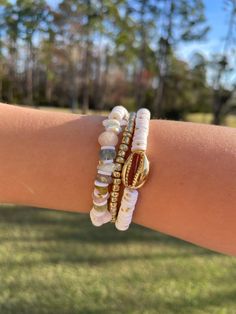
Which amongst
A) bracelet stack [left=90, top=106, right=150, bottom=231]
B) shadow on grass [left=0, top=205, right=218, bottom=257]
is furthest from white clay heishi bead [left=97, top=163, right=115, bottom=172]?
shadow on grass [left=0, top=205, right=218, bottom=257]

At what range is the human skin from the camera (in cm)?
42

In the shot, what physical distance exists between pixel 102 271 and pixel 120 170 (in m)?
0.85

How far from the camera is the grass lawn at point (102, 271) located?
1031 millimetres

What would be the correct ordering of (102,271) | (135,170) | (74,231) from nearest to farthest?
(135,170)
(102,271)
(74,231)

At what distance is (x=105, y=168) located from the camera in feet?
1.47

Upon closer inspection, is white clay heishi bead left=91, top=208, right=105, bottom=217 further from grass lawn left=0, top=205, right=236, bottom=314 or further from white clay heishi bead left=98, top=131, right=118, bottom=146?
grass lawn left=0, top=205, right=236, bottom=314

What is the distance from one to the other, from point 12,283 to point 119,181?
77 cm

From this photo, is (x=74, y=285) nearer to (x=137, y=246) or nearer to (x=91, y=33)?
(x=137, y=246)

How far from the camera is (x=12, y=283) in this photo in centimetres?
109

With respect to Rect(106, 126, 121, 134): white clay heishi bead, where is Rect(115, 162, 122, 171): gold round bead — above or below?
below

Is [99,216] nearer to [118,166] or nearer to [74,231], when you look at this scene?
[118,166]

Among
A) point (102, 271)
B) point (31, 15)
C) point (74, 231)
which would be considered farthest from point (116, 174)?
point (31, 15)

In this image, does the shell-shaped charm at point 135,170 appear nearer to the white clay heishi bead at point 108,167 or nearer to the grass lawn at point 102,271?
the white clay heishi bead at point 108,167

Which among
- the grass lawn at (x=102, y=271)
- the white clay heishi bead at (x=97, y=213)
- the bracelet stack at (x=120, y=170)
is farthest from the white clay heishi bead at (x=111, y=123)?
the grass lawn at (x=102, y=271)
